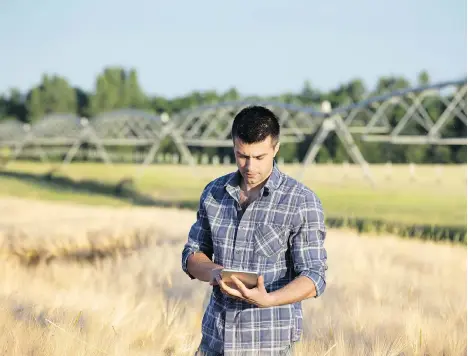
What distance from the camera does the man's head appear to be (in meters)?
3.01

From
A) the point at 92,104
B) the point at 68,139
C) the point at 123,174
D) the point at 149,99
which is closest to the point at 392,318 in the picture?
the point at 123,174

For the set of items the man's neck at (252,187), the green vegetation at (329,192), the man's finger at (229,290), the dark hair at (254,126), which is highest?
the dark hair at (254,126)

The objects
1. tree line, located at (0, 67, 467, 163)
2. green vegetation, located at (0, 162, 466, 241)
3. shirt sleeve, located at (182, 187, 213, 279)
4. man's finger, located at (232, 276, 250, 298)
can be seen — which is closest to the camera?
man's finger, located at (232, 276, 250, 298)

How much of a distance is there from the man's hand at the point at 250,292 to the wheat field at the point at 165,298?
2.71 ft

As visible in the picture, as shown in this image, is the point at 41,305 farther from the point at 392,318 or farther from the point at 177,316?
the point at 392,318

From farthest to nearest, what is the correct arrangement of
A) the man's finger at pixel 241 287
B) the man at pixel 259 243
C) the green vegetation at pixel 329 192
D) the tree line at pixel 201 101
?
the tree line at pixel 201 101, the green vegetation at pixel 329 192, the man at pixel 259 243, the man's finger at pixel 241 287

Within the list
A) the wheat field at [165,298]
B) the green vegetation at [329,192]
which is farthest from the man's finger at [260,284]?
the green vegetation at [329,192]

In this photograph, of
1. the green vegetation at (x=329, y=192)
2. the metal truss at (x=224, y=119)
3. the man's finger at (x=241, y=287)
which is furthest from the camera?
the metal truss at (x=224, y=119)

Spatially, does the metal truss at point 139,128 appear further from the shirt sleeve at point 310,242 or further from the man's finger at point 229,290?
the man's finger at point 229,290

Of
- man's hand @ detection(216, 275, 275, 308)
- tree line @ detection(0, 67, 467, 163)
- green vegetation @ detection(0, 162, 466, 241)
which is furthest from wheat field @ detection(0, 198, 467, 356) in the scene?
tree line @ detection(0, 67, 467, 163)

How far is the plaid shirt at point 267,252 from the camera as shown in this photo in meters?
3.11

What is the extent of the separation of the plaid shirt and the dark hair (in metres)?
0.21

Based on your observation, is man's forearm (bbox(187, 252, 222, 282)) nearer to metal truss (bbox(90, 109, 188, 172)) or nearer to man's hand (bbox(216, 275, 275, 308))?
man's hand (bbox(216, 275, 275, 308))

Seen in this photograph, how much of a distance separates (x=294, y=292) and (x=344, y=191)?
24656mm
